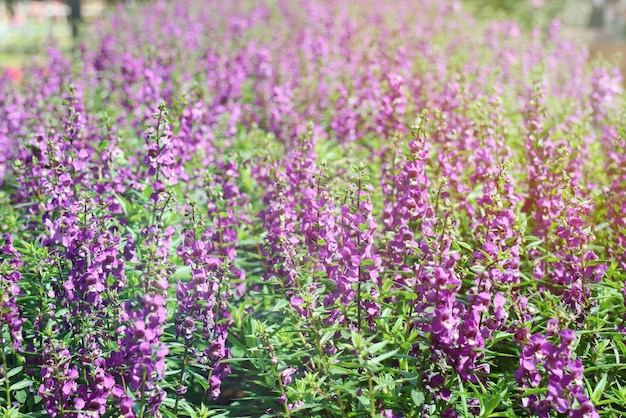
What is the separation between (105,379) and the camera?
11.9 ft

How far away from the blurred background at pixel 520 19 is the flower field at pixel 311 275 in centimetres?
900

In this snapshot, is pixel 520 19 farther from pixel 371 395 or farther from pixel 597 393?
pixel 371 395

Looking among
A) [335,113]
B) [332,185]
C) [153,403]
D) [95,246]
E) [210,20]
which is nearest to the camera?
[153,403]

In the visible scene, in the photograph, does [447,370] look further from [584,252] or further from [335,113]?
[335,113]

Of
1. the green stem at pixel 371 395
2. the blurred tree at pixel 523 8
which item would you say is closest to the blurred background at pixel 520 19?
the blurred tree at pixel 523 8

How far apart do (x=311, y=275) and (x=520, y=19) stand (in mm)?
17515

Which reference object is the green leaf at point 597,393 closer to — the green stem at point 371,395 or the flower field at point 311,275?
the flower field at point 311,275

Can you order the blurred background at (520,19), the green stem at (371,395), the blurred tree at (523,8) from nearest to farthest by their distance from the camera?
the green stem at (371,395) → the blurred background at (520,19) → the blurred tree at (523,8)

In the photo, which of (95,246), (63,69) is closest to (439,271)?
(95,246)

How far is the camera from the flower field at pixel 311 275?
11.8 feet

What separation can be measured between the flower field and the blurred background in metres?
9.00

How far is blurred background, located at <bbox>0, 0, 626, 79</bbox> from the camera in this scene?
1689 cm

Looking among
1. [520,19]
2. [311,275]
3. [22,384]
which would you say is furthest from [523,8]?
[22,384]

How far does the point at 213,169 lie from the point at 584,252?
317 cm
